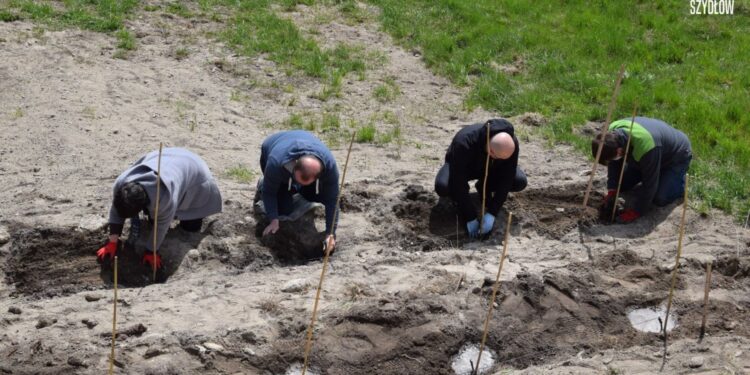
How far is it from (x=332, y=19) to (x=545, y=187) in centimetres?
510

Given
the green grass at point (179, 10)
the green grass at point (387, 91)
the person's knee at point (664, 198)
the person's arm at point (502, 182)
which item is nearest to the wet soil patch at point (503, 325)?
the person's arm at point (502, 182)

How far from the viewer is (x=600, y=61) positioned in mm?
11719

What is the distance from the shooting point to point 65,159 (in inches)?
346

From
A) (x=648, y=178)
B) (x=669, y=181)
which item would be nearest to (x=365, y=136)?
(x=648, y=178)

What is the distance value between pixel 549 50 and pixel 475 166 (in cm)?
455

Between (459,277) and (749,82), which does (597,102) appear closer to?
(749,82)

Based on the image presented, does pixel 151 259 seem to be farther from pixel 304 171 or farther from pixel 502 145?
pixel 502 145

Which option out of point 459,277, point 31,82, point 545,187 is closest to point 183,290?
point 459,277

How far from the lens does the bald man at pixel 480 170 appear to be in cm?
761

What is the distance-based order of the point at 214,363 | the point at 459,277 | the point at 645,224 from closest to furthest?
the point at 214,363 → the point at 459,277 → the point at 645,224

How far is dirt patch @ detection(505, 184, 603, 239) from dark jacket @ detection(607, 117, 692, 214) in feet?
1.16

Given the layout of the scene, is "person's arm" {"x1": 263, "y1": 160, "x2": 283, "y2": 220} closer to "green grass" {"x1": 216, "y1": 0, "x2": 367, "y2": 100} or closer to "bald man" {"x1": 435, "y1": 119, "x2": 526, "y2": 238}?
"bald man" {"x1": 435, "y1": 119, "x2": 526, "y2": 238}

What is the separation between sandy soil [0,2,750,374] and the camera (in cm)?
639

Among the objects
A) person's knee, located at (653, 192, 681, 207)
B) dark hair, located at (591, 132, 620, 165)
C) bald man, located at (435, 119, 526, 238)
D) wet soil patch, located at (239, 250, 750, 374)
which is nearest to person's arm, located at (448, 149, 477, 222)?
bald man, located at (435, 119, 526, 238)
